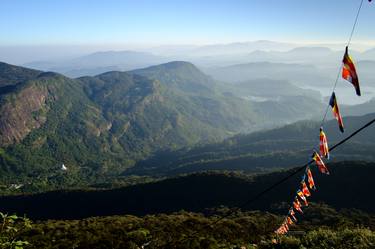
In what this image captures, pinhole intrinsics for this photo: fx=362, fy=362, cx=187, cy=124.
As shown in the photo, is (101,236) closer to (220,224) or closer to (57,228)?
(57,228)

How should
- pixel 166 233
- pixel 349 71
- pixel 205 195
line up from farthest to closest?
1. pixel 205 195
2. pixel 166 233
3. pixel 349 71

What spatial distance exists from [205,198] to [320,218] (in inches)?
1889

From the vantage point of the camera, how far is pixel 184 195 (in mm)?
Answer: 125062

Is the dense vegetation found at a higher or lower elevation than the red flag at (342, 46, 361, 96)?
lower

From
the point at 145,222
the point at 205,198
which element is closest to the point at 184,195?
the point at 205,198

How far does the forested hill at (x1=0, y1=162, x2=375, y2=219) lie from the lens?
103375 millimetres

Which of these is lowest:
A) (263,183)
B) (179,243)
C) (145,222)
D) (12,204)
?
(12,204)

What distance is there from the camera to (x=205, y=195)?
122438mm

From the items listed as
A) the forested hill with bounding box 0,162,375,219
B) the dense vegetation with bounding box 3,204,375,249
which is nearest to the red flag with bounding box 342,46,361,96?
the dense vegetation with bounding box 3,204,375,249

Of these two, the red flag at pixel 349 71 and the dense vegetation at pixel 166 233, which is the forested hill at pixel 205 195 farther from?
the red flag at pixel 349 71

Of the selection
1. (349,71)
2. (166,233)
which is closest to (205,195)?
(166,233)

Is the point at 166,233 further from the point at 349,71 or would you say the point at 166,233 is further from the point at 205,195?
the point at 205,195

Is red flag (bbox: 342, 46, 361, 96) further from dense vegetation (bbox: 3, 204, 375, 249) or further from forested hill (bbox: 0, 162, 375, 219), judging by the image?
forested hill (bbox: 0, 162, 375, 219)

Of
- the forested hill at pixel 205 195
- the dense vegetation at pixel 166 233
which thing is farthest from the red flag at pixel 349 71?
the forested hill at pixel 205 195
